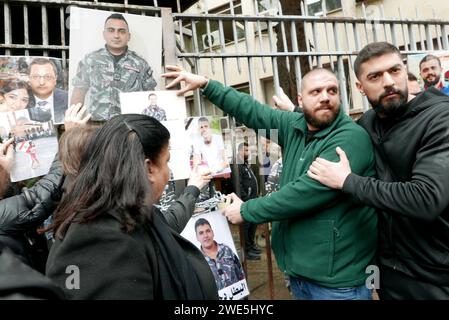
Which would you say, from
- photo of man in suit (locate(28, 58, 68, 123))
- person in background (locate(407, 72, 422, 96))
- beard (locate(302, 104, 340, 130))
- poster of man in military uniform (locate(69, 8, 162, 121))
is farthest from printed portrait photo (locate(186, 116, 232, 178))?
person in background (locate(407, 72, 422, 96))

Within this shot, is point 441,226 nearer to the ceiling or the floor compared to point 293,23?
nearer to the floor

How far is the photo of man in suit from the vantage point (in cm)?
210

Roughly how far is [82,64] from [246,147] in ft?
4.00

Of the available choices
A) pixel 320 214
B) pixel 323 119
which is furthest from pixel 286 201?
pixel 323 119

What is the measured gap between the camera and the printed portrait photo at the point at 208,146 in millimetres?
2361

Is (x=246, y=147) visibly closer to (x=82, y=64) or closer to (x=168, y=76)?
(x=168, y=76)

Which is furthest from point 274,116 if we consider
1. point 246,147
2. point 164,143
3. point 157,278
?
point 157,278

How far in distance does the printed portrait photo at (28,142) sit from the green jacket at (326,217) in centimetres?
120

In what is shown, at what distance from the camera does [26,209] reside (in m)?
1.97

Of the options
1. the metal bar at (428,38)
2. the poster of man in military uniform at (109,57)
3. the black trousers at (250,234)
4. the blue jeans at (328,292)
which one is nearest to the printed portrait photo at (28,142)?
the poster of man in military uniform at (109,57)

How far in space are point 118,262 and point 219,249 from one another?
1232 mm

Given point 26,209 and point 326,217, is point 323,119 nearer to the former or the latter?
point 326,217

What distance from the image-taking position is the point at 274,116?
243 cm

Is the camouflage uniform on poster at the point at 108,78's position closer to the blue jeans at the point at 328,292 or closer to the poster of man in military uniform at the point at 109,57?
the poster of man in military uniform at the point at 109,57
